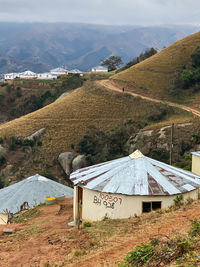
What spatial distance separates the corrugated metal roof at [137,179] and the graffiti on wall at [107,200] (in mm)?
290

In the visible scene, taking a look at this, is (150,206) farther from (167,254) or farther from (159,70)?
(159,70)

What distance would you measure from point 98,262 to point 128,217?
21.0ft

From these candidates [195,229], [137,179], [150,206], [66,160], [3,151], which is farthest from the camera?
[3,151]

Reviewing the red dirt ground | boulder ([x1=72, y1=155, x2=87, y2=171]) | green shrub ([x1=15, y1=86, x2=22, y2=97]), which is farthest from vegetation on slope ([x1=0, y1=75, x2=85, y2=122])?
the red dirt ground

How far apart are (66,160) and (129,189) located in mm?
29241

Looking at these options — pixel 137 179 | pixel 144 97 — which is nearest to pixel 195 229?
pixel 137 179

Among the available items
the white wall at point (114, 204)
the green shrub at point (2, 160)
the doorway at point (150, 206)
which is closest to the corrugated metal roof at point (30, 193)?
the white wall at point (114, 204)

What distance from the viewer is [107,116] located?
5522 centimetres

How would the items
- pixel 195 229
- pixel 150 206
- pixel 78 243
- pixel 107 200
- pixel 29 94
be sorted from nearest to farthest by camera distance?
pixel 195 229 < pixel 78 243 < pixel 150 206 < pixel 107 200 < pixel 29 94

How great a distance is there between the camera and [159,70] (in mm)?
68625

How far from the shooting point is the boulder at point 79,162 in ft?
149

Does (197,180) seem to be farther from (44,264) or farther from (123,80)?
(123,80)

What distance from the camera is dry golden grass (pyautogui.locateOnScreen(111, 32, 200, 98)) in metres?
64.0

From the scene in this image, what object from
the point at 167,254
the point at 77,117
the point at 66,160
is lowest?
the point at 66,160
